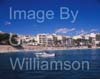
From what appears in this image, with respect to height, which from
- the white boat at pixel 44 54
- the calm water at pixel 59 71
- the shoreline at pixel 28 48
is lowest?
the calm water at pixel 59 71

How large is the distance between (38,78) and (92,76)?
464 millimetres

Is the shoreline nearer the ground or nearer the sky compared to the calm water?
nearer the sky

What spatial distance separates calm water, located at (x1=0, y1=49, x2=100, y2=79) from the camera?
3240mm

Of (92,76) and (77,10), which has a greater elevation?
(77,10)

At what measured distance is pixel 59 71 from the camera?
324cm

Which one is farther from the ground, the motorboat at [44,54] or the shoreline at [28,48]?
the shoreline at [28,48]

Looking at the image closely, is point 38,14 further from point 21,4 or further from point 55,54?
point 55,54

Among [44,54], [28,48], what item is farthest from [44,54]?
[28,48]

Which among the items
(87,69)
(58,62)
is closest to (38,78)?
(58,62)

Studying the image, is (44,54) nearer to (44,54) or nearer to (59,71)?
(44,54)

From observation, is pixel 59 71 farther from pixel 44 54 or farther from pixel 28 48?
pixel 28 48

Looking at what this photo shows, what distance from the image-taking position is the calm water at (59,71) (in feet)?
10.6

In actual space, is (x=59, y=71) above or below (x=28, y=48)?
below

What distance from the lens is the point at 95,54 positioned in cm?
329
